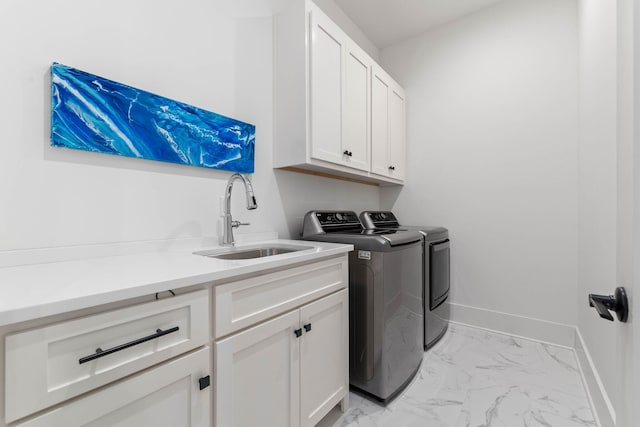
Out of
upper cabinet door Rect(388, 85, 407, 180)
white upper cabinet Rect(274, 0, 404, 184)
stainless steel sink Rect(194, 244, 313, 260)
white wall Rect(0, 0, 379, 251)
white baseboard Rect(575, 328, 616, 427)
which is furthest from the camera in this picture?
upper cabinet door Rect(388, 85, 407, 180)

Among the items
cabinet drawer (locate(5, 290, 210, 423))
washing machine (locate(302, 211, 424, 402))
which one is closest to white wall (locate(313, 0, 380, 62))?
washing machine (locate(302, 211, 424, 402))

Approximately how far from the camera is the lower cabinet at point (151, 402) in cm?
60

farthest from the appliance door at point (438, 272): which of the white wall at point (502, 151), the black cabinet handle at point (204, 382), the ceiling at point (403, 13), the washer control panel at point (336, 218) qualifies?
the ceiling at point (403, 13)

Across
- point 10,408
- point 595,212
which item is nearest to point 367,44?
point 595,212

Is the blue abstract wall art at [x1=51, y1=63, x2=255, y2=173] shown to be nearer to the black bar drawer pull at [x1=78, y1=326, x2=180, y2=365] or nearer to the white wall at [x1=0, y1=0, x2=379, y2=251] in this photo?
the white wall at [x1=0, y1=0, x2=379, y2=251]

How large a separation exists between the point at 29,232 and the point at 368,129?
2043 millimetres

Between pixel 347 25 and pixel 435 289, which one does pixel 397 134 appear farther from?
pixel 435 289

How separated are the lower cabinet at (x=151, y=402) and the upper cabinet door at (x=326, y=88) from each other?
1258 mm

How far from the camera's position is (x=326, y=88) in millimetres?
1800

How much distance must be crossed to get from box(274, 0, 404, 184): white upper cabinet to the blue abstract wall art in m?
0.30

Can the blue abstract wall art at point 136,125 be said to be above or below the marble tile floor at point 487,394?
above

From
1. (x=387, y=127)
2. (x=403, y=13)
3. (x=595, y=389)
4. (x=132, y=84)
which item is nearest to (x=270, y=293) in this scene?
(x=132, y=84)

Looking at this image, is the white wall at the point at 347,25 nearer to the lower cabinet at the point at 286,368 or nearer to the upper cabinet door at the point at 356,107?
the upper cabinet door at the point at 356,107

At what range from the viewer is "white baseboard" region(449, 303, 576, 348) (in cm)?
216
